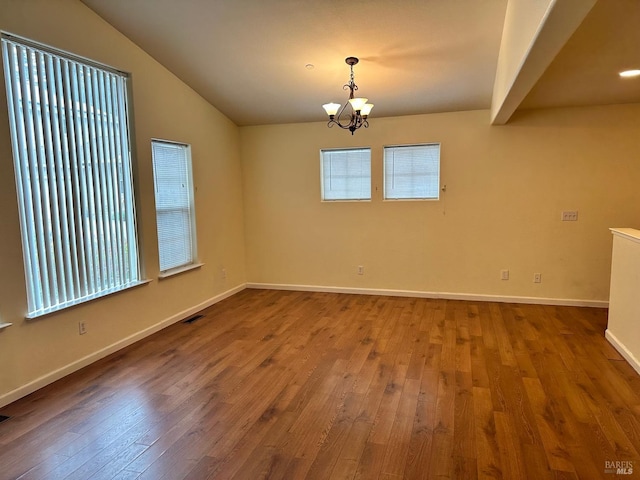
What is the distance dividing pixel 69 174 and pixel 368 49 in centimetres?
275

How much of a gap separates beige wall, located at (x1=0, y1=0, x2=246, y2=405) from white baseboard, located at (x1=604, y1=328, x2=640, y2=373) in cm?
421

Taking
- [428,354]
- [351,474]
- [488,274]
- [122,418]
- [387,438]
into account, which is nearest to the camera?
[351,474]

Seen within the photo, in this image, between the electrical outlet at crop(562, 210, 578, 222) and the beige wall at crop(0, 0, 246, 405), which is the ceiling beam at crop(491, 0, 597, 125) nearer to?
the electrical outlet at crop(562, 210, 578, 222)

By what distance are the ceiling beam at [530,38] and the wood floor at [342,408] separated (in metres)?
2.16

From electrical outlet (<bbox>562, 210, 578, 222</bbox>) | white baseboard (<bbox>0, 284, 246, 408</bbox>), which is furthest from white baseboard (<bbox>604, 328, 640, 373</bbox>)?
white baseboard (<bbox>0, 284, 246, 408</bbox>)

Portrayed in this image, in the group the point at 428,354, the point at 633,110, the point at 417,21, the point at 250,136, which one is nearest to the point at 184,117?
the point at 250,136

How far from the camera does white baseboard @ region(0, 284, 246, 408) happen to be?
8.84ft

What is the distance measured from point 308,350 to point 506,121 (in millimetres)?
3379

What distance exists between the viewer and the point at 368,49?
11.5 ft

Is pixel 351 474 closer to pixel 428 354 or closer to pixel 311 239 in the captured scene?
pixel 428 354

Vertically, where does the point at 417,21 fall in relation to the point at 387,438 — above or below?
above

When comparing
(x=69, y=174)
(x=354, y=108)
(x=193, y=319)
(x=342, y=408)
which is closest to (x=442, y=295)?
(x=354, y=108)

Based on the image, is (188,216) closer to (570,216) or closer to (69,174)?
(69,174)

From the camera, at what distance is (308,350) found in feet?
11.4
